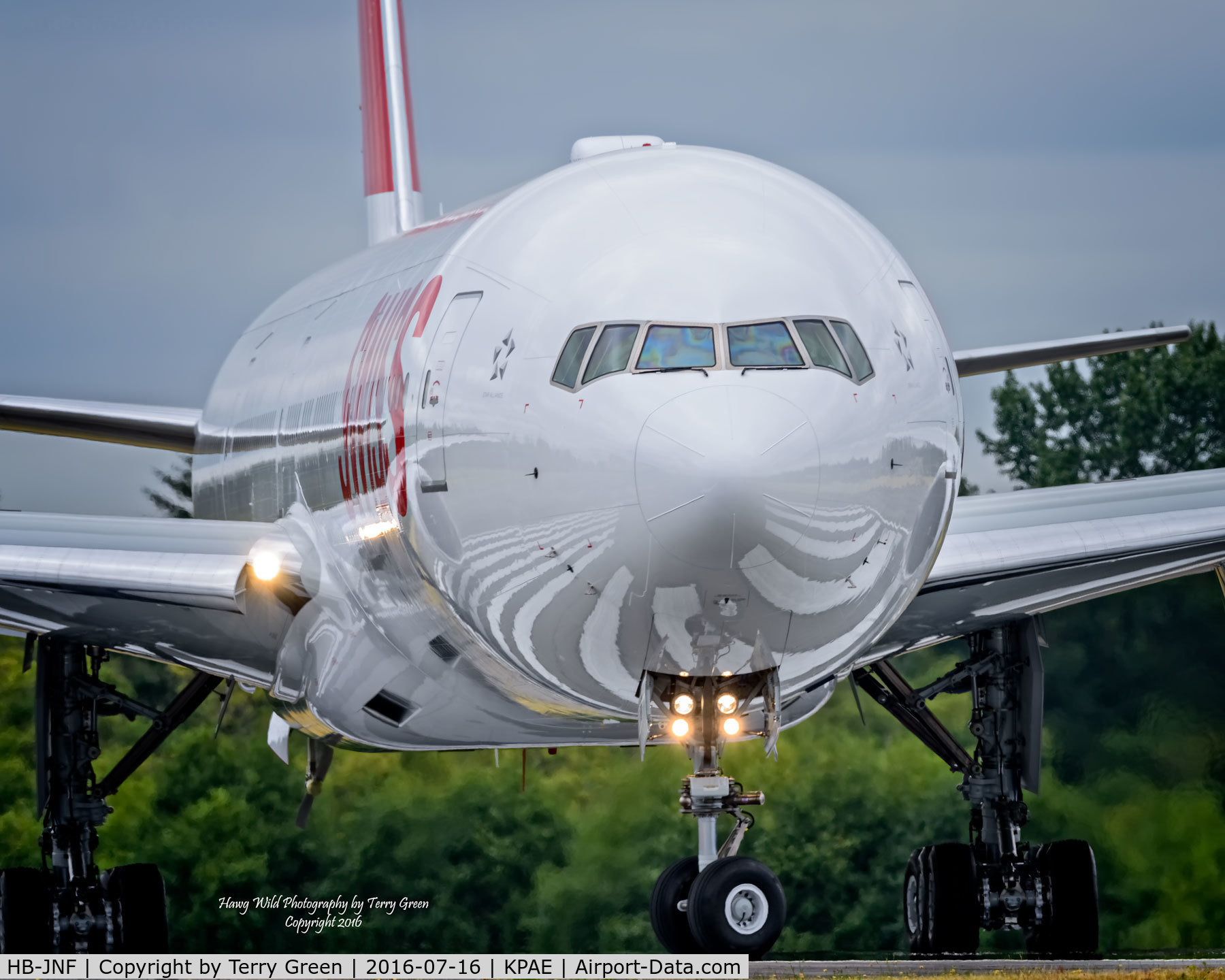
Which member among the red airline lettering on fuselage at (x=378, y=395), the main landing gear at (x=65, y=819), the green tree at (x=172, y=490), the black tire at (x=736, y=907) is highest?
the green tree at (x=172, y=490)

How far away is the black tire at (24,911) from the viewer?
52.5 feet

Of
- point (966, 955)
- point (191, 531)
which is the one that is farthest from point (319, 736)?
point (966, 955)

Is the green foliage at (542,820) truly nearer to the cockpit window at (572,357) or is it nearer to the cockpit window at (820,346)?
the cockpit window at (572,357)

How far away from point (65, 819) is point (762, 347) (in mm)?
8785

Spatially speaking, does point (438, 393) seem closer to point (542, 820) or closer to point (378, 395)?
point (378, 395)

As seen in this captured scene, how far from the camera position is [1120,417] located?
134 ft

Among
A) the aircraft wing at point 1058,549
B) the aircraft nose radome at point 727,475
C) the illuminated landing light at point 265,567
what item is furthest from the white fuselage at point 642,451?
the aircraft wing at point 1058,549

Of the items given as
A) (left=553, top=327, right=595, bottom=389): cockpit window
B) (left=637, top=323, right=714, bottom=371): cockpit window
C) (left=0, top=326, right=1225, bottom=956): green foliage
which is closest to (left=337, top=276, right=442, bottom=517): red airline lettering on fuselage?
(left=553, top=327, right=595, bottom=389): cockpit window

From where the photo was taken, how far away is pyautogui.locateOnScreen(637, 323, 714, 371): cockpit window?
9617mm

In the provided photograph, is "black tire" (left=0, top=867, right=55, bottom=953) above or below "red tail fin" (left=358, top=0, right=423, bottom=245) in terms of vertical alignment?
below

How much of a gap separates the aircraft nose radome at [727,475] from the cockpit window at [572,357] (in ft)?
2.18

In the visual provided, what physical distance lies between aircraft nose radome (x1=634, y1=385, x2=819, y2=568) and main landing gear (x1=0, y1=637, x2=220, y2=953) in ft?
26.2

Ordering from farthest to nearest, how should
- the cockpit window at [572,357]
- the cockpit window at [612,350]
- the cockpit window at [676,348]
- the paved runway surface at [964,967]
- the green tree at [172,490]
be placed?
1. the green tree at [172,490]
2. the paved runway surface at [964,967]
3. the cockpit window at [572,357]
4. the cockpit window at [612,350]
5. the cockpit window at [676,348]

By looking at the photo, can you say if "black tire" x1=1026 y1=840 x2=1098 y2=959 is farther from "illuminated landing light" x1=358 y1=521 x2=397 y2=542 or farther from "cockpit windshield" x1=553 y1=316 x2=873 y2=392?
"cockpit windshield" x1=553 y1=316 x2=873 y2=392
